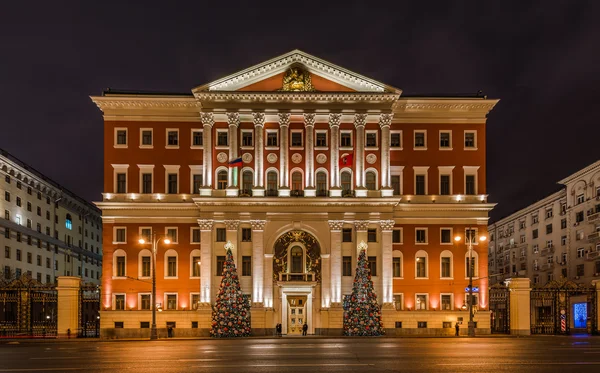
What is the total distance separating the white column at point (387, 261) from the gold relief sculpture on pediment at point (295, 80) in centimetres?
1418

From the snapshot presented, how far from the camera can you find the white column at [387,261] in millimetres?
60500

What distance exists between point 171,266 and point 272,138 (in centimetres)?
1504

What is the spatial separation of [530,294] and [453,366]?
39.9m

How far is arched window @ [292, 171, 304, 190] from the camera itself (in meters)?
62.8

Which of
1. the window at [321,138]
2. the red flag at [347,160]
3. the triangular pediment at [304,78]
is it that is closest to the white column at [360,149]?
the red flag at [347,160]

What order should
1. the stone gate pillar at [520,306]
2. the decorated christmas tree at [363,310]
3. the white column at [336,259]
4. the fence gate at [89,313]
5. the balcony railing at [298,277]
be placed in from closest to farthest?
the decorated christmas tree at [363,310]
the fence gate at [89,313]
the stone gate pillar at [520,306]
the white column at [336,259]
the balcony railing at [298,277]

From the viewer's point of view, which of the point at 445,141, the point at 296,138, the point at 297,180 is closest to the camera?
the point at 297,180

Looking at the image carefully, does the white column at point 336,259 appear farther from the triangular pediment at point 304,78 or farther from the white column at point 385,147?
the triangular pediment at point 304,78

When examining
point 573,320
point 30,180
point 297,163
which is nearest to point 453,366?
point 297,163

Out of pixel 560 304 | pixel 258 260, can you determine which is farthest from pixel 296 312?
pixel 560 304

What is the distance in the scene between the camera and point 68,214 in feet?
343

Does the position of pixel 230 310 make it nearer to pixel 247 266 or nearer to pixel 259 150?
pixel 247 266

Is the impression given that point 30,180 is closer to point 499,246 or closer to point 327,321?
point 327,321

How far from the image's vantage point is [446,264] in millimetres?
62875
